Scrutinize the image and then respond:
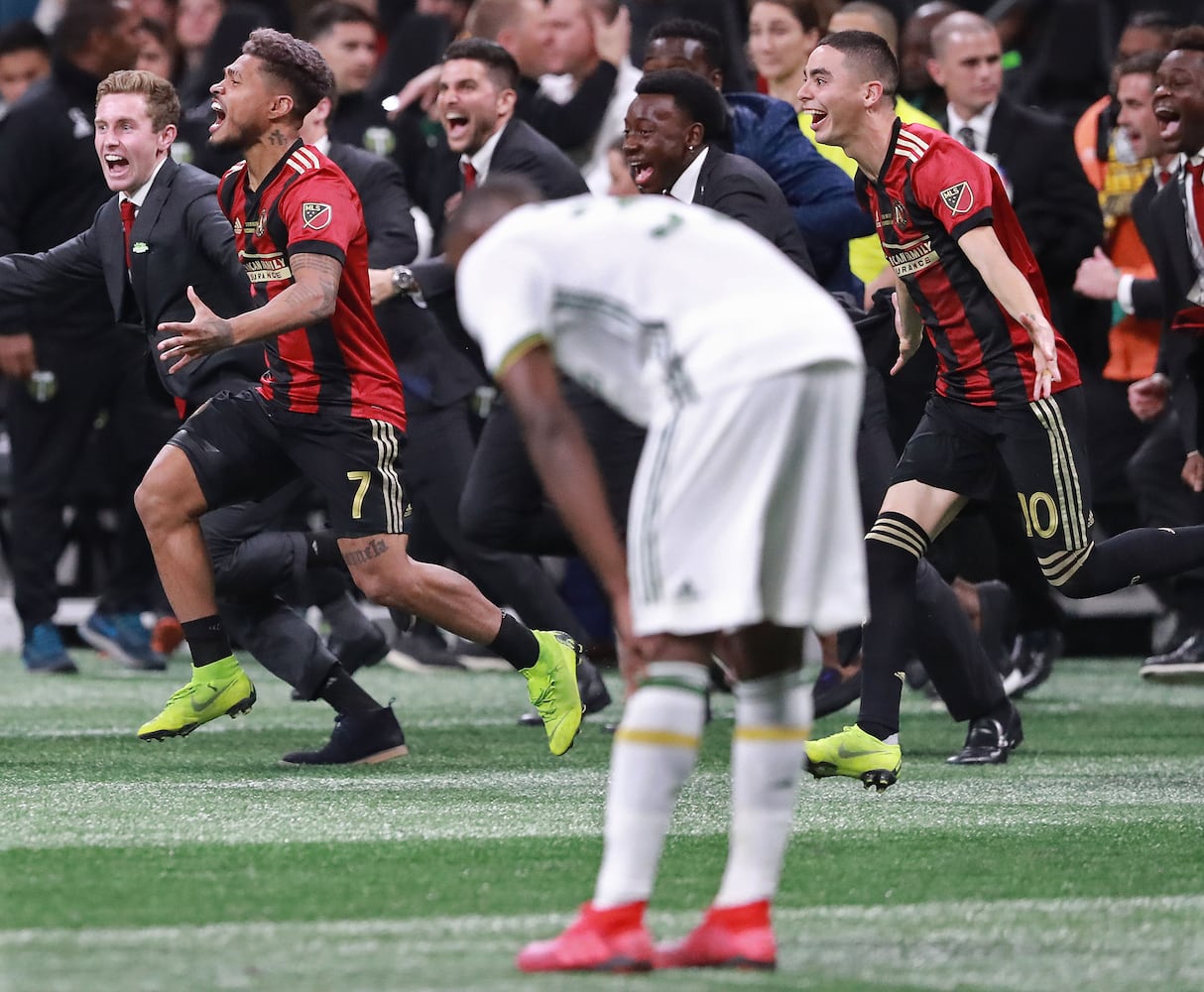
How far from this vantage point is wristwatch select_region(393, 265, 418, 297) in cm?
830

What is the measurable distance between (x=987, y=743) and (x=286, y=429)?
2.33 m

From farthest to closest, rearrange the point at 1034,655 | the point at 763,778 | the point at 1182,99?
1. the point at 1034,655
2. the point at 1182,99
3. the point at 763,778

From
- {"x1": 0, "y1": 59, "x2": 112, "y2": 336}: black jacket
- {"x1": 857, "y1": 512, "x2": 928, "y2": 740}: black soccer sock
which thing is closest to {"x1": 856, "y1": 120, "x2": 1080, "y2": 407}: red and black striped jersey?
{"x1": 857, "y1": 512, "x2": 928, "y2": 740}: black soccer sock

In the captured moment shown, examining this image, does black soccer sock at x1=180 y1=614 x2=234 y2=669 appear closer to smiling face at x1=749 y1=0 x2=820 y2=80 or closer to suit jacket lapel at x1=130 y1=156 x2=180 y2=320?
suit jacket lapel at x1=130 y1=156 x2=180 y2=320

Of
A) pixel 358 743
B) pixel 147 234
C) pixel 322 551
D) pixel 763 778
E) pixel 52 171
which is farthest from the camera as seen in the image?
pixel 52 171

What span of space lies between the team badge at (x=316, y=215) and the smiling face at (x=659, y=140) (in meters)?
1.26

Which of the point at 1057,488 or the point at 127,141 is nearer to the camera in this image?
the point at 1057,488

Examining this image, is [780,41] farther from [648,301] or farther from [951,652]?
[648,301]

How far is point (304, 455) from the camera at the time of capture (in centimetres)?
651

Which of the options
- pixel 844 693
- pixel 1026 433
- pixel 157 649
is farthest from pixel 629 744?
pixel 157 649

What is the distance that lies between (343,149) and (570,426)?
5306 millimetres

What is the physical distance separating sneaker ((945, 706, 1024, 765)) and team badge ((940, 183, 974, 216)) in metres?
1.67

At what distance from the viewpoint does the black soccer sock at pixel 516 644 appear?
22.0 feet

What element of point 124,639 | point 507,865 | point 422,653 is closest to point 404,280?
point 422,653
